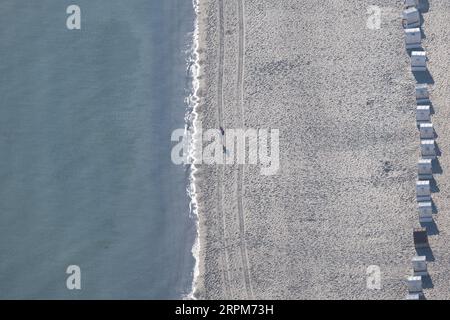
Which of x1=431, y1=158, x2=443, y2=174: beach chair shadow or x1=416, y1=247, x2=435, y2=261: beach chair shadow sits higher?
x1=431, y1=158, x2=443, y2=174: beach chair shadow

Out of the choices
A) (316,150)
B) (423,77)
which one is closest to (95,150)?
(316,150)

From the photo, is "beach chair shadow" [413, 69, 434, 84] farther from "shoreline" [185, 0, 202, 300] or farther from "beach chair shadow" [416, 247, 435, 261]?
"shoreline" [185, 0, 202, 300]

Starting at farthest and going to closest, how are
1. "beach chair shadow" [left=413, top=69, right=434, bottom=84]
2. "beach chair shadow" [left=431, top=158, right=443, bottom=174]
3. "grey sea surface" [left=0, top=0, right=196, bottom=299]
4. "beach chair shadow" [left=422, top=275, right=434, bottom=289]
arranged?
"beach chair shadow" [left=413, top=69, right=434, bottom=84], "beach chair shadow" [left=431, top=158, right=443, bottom=174], "grey sea surface" [left=0, top=0, right=196, bottom=299], "beach chair shadow" [left=422, top=275, right=434, bottom=289]

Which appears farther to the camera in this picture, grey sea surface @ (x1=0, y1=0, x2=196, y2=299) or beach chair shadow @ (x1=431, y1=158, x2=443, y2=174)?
beach chair shadow @ (x1=431, y1=158, x2=443, y2=174)

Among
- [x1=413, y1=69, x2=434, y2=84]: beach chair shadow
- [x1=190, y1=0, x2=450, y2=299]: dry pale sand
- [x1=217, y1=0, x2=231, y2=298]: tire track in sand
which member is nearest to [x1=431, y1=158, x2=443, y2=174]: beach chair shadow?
[x1=190, y1=0, x2=450, y2=299]: dry pale sand

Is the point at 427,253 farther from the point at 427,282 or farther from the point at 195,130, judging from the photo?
the point at 195,130

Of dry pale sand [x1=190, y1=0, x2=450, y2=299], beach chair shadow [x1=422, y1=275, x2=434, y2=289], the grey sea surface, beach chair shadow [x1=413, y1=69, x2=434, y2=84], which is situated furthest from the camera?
beach chair shadow [x1=413, y1=69, x2=434, y2=84]
